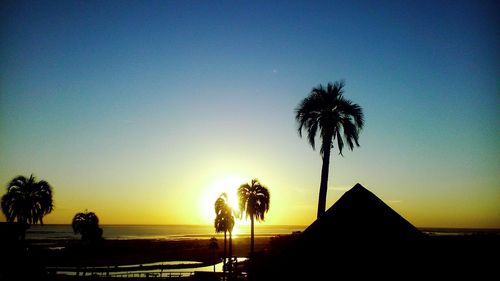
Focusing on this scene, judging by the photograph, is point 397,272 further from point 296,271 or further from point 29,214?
point 29,214

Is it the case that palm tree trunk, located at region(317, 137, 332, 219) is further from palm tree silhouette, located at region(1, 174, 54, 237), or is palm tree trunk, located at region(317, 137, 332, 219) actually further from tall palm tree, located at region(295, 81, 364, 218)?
palm tree silhouette, located at region(1, 174, 54, 237)

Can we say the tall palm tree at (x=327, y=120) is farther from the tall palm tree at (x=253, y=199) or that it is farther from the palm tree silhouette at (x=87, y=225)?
the palm tree silhouette at (x=87, y=225)

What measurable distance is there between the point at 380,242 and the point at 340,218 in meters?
1.14

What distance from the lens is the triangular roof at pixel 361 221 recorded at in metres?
7.94

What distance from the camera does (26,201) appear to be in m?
34.0

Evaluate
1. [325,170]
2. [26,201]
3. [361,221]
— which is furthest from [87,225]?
[361,221]

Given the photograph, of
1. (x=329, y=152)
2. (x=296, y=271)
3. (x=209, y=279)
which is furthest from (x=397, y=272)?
(x=209, y=279)

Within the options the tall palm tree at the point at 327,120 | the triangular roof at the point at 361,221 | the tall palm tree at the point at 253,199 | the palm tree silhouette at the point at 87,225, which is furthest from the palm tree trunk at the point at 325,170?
the palm tree silhouette at the point at 87,225

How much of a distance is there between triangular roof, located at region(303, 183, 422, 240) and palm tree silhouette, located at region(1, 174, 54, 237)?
1424 inches

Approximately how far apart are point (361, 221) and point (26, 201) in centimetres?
3840

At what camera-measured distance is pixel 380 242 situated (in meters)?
7.66

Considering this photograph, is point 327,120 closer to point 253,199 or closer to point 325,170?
point 325,170

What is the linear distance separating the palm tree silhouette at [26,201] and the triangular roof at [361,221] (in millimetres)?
36164

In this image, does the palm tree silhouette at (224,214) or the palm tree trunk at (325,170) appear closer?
the palm tree trunk at (325,170)
